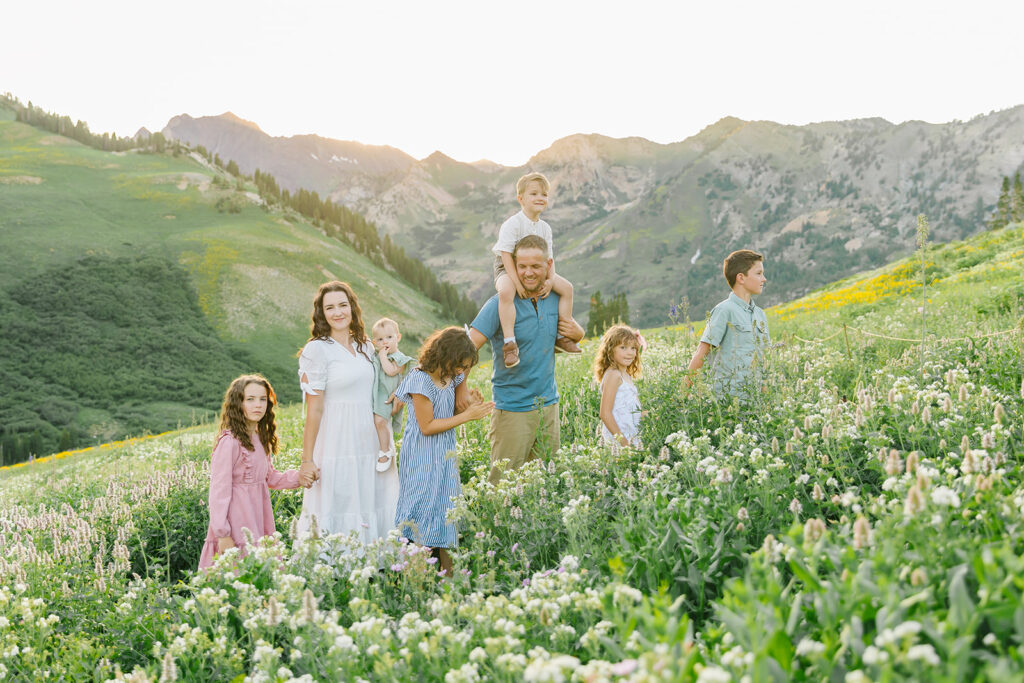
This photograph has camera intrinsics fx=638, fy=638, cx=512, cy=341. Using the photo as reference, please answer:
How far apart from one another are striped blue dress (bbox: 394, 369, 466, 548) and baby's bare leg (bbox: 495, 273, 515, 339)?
855mm

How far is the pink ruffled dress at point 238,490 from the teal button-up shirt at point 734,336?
14.5 ft

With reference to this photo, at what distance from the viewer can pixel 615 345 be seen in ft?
22.9

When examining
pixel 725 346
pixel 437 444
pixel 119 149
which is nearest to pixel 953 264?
pixel 725 346

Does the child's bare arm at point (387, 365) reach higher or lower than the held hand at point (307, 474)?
higher

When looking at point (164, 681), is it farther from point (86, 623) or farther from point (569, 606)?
point (86, 623)

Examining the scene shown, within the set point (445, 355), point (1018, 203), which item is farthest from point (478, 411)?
point (1018, 203)

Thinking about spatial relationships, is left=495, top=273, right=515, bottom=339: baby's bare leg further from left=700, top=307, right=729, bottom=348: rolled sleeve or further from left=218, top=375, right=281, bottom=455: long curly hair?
left=218, top=375, right=281, bottom=455: long curly hair

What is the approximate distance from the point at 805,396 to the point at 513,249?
3210 millimetres

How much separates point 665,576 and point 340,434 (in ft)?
12.3

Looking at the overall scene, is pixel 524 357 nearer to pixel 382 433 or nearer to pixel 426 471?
pixel 426 471

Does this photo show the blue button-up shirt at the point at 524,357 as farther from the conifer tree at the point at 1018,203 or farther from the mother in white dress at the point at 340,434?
the conifer tree at the point at 1018,203

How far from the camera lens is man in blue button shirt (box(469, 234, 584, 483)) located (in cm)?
620

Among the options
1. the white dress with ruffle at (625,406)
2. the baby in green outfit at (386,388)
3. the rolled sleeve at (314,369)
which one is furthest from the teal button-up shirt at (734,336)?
the rolled sleeve at (314,369)

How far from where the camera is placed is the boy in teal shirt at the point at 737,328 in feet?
21.4
